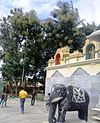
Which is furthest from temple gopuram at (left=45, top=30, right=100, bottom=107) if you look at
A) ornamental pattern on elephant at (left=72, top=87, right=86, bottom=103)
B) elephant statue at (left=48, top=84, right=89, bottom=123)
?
elephant statue at (left=48, top=84, right=89, bottom=123)

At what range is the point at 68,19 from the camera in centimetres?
3444

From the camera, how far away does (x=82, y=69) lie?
19.7 metres

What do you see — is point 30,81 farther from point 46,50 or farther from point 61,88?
point 61,88

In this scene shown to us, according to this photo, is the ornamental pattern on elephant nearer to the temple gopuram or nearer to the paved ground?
the paved ground

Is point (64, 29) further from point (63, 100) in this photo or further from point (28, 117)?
point (63, 100)

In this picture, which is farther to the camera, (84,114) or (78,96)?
(84,114)

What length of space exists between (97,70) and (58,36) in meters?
17.0

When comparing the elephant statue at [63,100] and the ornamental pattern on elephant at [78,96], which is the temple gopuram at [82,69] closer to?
the ornamental pattern on elephant at [78,96]

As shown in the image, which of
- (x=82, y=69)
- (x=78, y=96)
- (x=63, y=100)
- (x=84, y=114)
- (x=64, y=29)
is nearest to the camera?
(x=63, y=100)

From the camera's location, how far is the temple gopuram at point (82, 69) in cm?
1789

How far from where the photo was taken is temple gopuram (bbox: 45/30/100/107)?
17892 millimetres

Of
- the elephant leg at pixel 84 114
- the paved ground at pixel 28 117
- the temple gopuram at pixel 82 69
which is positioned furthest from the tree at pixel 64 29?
the elephant leg at pixel 84 114

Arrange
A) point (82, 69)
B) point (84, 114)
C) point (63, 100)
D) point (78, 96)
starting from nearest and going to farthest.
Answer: point (63, 100)
point (78, 96)
point (84, 114)
point (82, 69)

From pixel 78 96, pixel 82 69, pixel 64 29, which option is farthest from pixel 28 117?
pixel 64 29
